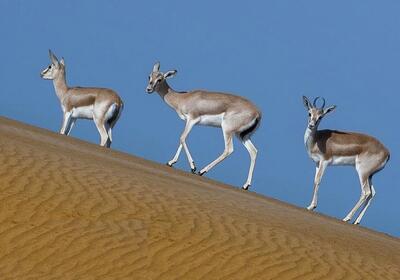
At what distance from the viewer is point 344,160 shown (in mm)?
22016

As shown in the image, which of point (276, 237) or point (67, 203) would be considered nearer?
point (67, 203)

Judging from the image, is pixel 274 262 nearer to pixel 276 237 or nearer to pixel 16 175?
pixel 276 237

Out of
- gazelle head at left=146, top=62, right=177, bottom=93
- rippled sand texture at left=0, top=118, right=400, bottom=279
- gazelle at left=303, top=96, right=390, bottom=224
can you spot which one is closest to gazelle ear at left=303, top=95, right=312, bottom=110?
gazelle at left=303, top=96, right=390, bottom=224

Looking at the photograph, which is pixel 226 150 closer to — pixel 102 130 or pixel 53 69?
pixel 102 130

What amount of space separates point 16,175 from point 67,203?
46.3 inches

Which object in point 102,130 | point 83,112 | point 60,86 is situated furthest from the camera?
point 60,86

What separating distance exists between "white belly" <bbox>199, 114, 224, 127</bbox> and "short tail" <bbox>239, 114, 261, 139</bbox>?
499 mm

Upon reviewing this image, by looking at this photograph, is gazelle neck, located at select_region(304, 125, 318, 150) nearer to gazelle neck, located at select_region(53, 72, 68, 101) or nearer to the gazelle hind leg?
the gazelle hind leg

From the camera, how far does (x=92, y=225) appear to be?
412 inches

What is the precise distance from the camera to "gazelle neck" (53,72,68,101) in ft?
85.1

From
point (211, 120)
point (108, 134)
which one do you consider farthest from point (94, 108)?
point (211, 120)

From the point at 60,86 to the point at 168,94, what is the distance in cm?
376

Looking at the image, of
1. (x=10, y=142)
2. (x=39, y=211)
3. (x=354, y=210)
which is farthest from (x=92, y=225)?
(x=354, y=210)

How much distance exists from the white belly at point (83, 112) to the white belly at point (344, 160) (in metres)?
5.62
